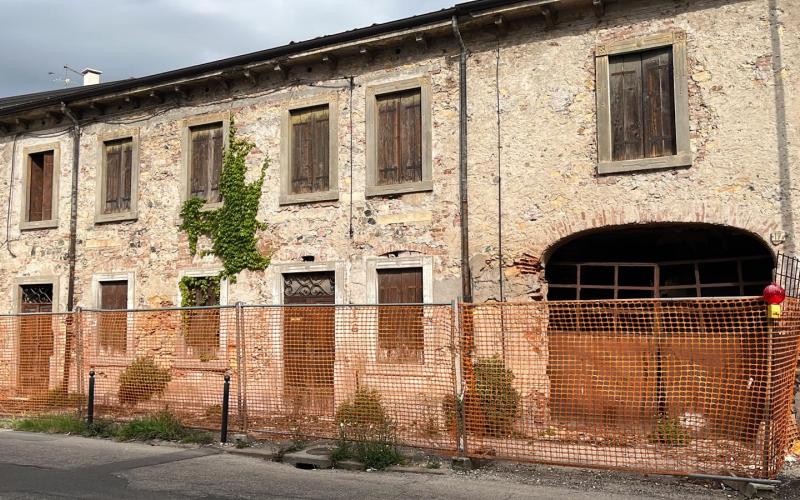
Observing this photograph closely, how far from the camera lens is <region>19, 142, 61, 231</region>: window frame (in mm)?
14711

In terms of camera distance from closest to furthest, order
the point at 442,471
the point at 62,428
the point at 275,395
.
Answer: the point at 442,471 < the point at 275,395 < the point at 62,428

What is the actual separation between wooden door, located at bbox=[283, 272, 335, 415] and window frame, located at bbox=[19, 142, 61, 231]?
688cm

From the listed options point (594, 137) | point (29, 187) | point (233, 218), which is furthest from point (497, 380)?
point (29, 187)

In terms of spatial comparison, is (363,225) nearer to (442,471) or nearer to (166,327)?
(166,327)

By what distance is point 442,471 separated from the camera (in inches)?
301

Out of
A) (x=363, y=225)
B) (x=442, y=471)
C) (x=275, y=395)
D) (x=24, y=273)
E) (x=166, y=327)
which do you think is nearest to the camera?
(x=442, y=471)

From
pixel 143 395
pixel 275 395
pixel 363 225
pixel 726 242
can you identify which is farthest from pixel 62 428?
pixel 726 242

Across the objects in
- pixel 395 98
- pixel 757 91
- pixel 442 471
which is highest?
pixel 395 98

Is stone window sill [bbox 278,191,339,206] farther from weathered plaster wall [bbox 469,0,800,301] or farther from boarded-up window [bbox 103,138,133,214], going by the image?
boarded-up window [bbox 103,138,133,214]

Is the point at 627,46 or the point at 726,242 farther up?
the point at 627,46

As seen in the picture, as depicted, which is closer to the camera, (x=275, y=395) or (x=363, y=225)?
(x=275, y=395)

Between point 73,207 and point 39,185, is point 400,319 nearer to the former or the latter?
point 73,207

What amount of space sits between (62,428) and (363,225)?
546 cm

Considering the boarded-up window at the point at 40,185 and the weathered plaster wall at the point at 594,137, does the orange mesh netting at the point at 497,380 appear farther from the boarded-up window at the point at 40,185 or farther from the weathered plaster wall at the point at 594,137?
the boarded-up window at the point at 40,185
